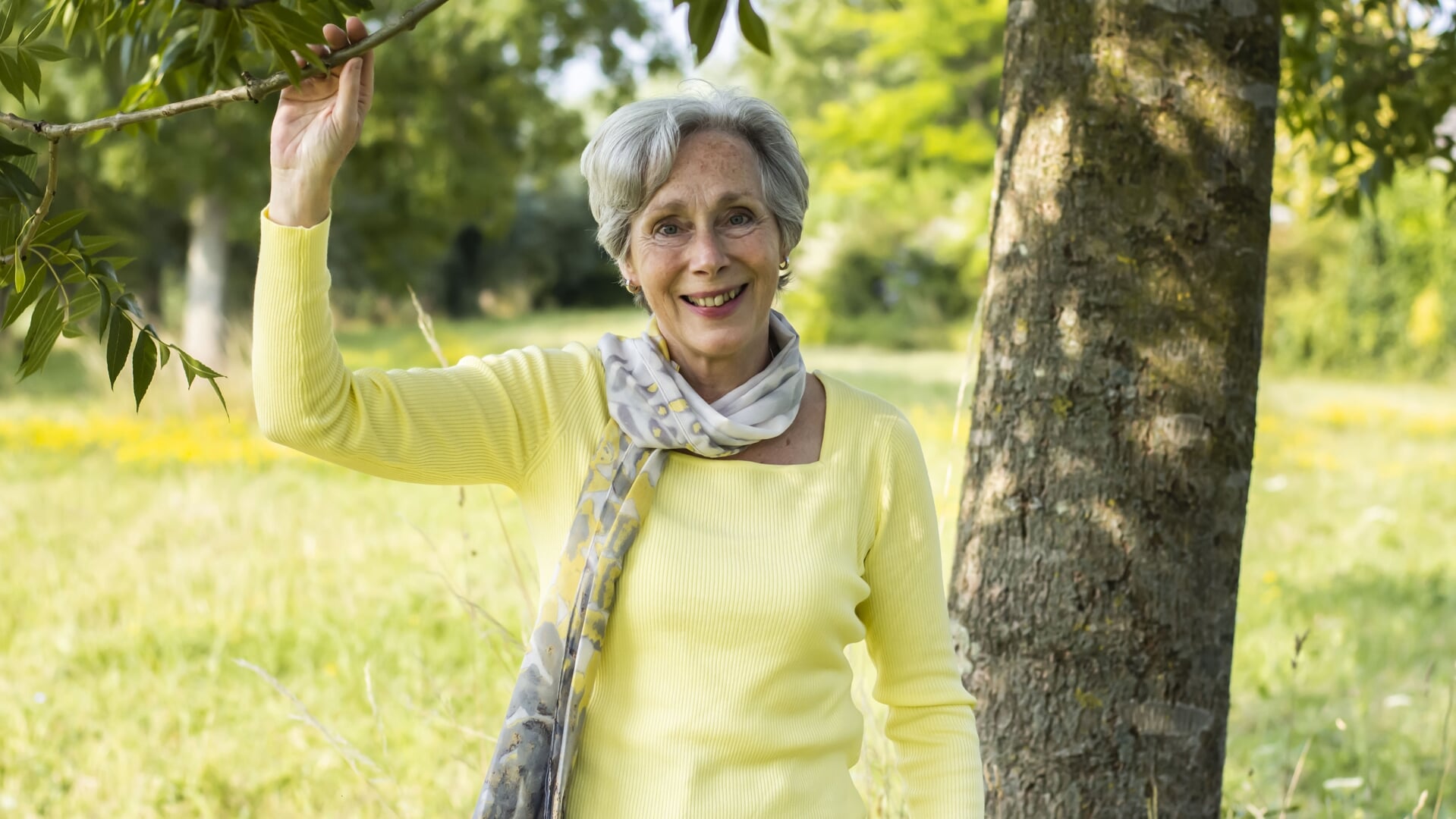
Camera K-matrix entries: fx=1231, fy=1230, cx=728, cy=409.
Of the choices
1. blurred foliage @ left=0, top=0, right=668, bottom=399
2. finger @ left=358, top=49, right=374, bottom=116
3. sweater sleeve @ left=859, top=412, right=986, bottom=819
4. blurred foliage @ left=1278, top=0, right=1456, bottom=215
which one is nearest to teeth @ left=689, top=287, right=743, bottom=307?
sweater sleeve @ left=859, top=412, right=986, bottom=819

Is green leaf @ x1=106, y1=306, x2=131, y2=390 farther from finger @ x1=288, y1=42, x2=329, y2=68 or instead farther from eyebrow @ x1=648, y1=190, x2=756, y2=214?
eyebrow @ x1=648, y1=190, x2=756, y2=214

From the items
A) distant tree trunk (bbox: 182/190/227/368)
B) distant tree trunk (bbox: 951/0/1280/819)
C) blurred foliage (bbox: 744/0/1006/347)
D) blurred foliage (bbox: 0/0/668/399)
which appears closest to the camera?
distant tree trunk (bbox: 951/0/1280/819)

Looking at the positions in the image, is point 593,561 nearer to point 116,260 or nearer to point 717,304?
point 717,304

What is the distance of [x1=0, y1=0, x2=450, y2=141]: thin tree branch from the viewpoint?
4.73 ft

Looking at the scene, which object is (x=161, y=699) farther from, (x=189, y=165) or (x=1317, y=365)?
(x=1317, y=365)

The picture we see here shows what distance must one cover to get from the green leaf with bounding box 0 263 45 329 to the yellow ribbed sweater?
0.24 meters

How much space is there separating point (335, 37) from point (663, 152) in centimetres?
49

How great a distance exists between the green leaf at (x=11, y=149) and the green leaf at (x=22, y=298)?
0.69 ft

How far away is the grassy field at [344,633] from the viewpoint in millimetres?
3488

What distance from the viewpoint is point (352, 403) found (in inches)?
62.9

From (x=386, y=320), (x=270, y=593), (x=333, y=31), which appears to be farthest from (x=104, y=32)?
(x=386, y=320)

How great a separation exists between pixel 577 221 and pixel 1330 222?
2213 cm

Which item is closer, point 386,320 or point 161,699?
point 161,699

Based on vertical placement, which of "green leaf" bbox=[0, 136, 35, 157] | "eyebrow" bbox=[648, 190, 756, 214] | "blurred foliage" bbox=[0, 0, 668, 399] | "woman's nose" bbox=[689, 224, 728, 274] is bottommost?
"woman's nose" bbox=[689, 224, 728, 274]
